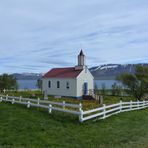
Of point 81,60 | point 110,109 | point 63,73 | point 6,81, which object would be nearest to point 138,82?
point 81,60

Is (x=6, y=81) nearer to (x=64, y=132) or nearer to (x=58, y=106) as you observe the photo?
(x=58, y=106)

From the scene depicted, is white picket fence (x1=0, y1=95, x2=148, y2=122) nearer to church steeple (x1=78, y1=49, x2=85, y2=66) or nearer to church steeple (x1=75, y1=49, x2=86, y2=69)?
church steeple (x1=75, y1=49, x2=86, y2=69)

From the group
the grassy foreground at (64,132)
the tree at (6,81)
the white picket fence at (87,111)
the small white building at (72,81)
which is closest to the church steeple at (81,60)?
the small white building at (72,81)

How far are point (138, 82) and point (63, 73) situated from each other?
10547 millimetres

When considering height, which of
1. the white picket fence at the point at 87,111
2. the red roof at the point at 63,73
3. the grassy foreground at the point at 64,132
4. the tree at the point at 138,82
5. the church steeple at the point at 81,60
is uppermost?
the church steeple at the point at 81,60

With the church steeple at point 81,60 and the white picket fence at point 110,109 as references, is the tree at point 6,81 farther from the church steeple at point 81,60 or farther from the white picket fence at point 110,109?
the white picket fence at point 110,109

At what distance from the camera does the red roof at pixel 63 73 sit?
37013 mm

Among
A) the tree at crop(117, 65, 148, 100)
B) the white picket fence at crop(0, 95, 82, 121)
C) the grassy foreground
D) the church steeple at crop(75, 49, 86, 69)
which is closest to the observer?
the grassy foreground

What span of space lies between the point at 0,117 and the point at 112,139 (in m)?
7.61

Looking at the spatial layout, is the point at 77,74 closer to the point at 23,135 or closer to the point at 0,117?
the point at 0,117

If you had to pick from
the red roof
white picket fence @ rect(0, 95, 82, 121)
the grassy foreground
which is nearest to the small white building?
the red roof

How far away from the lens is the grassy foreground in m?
10.4

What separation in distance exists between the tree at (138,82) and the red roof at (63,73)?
23.2ft

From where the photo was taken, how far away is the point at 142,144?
10258 mm
